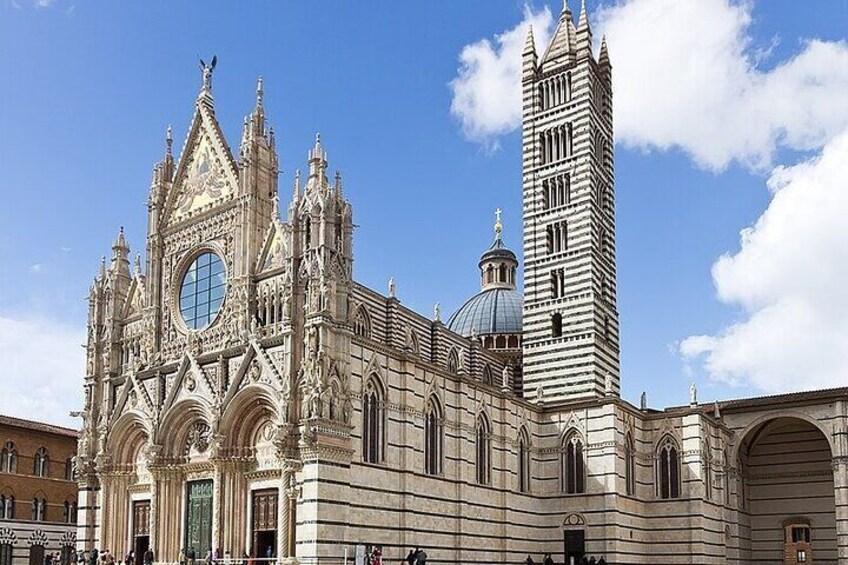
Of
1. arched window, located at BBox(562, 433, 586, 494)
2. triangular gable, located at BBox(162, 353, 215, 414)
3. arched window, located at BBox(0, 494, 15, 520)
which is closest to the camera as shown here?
triangular gable, located at BBox(162, 353, 215, 414)

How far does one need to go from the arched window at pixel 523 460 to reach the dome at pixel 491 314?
1586 cm

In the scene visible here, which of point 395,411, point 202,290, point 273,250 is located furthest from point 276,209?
point 395,411

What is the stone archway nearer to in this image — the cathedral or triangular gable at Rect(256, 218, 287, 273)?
the cathedral

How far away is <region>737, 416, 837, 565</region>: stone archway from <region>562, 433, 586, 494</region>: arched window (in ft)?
40.1

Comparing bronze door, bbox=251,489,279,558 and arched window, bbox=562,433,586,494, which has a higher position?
arched window, bbox=562,433,586,494

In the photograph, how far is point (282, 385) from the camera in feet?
112

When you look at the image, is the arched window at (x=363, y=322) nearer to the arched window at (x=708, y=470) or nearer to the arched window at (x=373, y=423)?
the arched window at (x=373, y=423)

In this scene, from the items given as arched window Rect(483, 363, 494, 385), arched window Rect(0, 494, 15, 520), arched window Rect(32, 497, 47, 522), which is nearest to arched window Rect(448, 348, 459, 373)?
arched window Rect(483, 363, 494, 385)

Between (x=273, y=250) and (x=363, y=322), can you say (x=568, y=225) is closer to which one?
(x=363, y=322)

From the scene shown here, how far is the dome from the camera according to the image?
2491 inches

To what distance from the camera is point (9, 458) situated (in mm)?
50125

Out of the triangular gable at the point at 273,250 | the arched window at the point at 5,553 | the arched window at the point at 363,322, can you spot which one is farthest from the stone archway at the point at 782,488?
the arched window at the point at 5,553

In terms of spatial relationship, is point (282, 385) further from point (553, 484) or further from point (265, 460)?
point (553, 484)

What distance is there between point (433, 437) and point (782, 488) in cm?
2516
